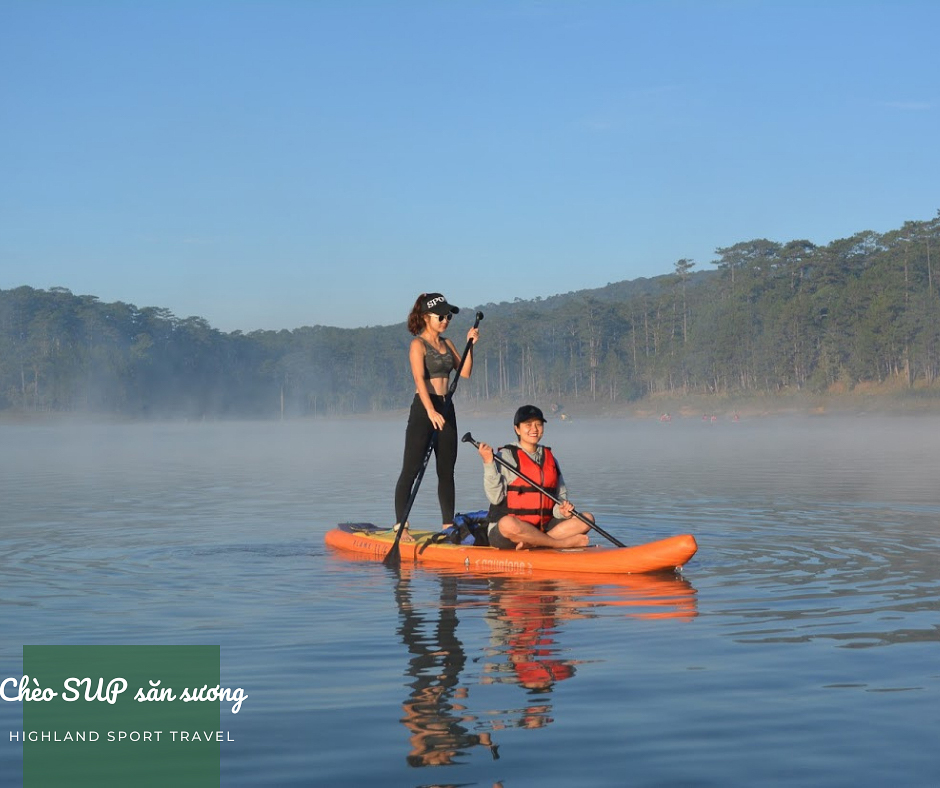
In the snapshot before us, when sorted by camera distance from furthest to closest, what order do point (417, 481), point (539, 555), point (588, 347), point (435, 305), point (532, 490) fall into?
point (588, 347), point (417, 481), point (435, 305), point (532, 490), point (539, 555)

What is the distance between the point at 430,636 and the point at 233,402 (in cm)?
19002

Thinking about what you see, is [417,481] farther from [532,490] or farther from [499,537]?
[532,490]

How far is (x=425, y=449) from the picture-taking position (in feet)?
36.4

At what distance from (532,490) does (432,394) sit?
1616 mm

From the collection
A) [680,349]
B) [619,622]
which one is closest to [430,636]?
[619,622]

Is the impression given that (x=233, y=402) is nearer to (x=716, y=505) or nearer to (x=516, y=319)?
(x=516, y=319)

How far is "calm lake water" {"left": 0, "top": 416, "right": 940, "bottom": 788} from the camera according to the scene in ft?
15.2

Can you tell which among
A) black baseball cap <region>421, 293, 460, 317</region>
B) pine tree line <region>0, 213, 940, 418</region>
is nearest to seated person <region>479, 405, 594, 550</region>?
black baseball cap <region>421, 293, 460, 317</region>

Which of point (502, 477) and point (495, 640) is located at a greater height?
point (502, 477)

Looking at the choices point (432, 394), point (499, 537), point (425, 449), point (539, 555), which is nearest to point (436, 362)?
point (432, 394)

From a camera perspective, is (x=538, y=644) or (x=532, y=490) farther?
(x=532, y=490)

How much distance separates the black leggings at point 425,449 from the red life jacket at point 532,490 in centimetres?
97

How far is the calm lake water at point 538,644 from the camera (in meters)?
4.63

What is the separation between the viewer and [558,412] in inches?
5108
